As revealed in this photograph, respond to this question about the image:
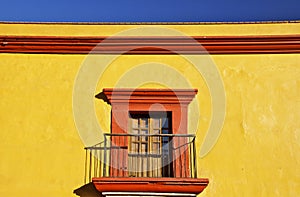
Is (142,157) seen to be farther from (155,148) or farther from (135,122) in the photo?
(135,122)

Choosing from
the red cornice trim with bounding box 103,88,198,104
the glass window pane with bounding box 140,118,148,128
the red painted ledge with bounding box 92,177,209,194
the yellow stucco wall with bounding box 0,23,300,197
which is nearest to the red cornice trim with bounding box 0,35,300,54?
the yellow stucco wall with bounding box 0,23,300,197

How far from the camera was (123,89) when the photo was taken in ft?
24.1

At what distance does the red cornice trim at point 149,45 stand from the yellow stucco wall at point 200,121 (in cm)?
12

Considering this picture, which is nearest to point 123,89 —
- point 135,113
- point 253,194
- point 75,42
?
point 135,113

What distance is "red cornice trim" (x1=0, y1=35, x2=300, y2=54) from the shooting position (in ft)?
24.7

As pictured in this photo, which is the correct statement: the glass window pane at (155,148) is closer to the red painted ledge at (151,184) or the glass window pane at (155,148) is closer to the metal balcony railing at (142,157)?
the metal balcony railing at (142,157)

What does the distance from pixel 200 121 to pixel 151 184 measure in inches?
53.4

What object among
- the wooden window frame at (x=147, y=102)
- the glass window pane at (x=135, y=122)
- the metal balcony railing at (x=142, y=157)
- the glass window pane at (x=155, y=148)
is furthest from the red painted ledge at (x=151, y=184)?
the glass window pane at (x=135, y=122)

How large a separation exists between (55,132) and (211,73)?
2670mm

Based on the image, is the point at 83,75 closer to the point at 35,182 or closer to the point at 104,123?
the point at 104,123

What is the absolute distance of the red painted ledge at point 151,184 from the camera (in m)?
6.46

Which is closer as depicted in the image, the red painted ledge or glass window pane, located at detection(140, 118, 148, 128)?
the red painted ledge

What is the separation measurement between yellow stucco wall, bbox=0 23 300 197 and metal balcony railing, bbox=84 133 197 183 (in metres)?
0.17

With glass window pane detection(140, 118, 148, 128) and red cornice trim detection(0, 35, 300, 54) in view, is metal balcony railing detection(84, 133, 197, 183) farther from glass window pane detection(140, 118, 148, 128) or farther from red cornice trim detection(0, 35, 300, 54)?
red cornice trim detection(0, 35, 300, 54)
